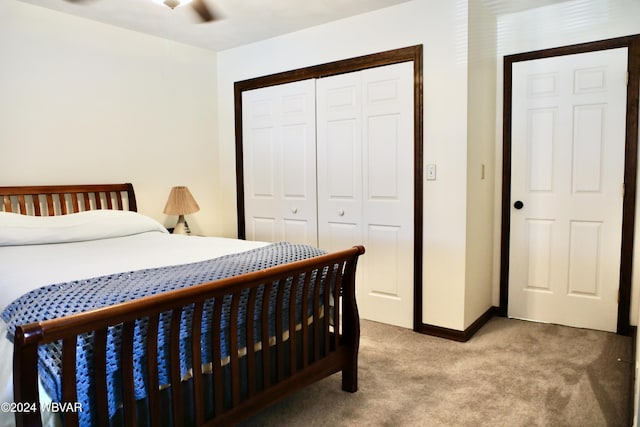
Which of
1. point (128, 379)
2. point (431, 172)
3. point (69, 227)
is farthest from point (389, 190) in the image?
point (128, 379)

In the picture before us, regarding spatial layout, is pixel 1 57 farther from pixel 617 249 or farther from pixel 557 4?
pixel 617 249

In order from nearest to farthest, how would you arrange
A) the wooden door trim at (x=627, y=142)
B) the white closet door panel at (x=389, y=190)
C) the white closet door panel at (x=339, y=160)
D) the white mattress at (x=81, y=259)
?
the white mattress at (x=81, y=259)
the wooden door trim at (x=627, y=142)
the white closet door panel at (x=389, y=190)
the white closet door panel at (x=339, y=160)

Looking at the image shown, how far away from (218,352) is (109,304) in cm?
40

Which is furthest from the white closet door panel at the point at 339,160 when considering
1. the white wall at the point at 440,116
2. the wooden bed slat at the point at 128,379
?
the wooden bed slat at the point at 128,379

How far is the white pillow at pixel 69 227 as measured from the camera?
2.48m

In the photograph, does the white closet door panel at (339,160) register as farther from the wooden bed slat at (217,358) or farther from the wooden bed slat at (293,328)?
the wooden bed slat at (217,358)

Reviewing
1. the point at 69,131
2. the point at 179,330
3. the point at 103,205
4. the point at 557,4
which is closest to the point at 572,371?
the point at 179,330

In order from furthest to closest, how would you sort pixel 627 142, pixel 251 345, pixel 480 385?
1. pixel 627 142
2. pixel 480 385
3. pixel 251 345

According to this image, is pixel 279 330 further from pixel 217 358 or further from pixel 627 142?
pixel 627 142

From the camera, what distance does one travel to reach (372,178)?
321 centimetres

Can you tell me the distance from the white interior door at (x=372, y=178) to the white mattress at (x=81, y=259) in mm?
1104

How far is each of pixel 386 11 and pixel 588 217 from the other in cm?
197

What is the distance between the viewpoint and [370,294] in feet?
10.8

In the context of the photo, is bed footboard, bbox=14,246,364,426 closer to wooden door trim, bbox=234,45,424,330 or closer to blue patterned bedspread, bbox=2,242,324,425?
blue patterned bedspread, bbox=2,242,324,425
